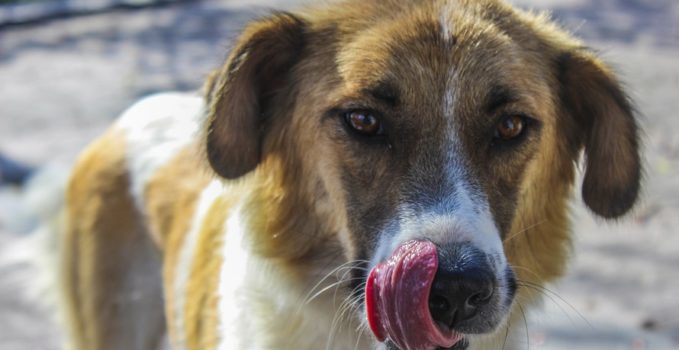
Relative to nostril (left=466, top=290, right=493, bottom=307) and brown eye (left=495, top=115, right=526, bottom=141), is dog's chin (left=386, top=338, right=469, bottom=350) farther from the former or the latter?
brown eye (left=495, top=115, right=526, bottom=141)

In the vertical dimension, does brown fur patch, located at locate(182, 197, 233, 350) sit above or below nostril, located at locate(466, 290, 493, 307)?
below

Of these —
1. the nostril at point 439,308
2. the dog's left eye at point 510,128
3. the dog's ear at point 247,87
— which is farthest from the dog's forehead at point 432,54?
the nostril at point 439,308

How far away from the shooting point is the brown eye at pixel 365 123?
3086mm

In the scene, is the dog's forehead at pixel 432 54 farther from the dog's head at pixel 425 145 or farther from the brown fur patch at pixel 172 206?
the brown fur patch at pixel 172 206

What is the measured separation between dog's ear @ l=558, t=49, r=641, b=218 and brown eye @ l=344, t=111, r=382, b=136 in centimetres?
75

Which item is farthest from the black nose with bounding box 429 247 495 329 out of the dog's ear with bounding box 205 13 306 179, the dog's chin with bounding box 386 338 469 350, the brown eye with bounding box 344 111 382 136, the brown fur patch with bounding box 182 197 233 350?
the brown fur patch with bounding box 182 197 233 350

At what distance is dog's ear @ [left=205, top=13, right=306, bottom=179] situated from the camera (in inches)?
133

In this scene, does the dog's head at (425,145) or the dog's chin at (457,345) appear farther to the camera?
→ the dog's chin at (457,345)

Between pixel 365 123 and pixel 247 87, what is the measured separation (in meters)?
0.48

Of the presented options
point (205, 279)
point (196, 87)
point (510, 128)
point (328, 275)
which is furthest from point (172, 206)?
point (196, 87)

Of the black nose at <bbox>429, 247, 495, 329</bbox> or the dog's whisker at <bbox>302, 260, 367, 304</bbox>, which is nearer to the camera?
the black nose at <bbox>429, 247, 495, 329</bbox>

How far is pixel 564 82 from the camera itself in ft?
11.5

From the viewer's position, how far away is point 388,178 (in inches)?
119

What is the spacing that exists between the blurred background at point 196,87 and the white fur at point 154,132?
0.41 metres
